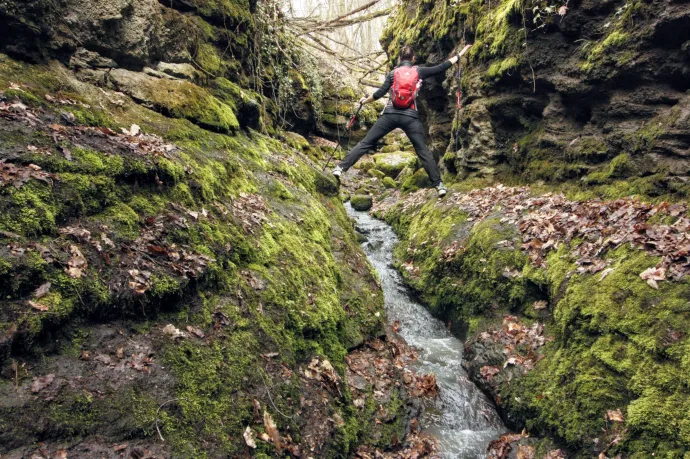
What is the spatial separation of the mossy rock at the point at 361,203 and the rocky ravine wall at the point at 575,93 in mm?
4169

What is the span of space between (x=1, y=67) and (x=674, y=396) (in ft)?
24.3

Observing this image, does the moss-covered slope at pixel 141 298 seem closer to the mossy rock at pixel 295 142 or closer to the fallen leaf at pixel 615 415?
the fallen leaf at pixel 615 415

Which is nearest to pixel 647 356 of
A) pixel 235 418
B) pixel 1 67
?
pixel 235 418

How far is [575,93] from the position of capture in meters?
8.13

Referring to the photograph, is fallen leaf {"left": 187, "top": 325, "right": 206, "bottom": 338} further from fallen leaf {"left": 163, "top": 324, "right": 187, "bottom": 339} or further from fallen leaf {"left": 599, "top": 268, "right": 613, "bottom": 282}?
fallen leaf {"left": 599, "top": 268, "right": 613, "bottom": 282}

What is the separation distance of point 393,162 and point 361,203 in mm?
5740

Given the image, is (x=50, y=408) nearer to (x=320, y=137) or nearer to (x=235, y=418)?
(x=235, y=418)

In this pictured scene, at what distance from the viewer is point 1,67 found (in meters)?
4.09

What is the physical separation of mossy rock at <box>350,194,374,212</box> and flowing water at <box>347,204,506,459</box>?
6504 millimetres

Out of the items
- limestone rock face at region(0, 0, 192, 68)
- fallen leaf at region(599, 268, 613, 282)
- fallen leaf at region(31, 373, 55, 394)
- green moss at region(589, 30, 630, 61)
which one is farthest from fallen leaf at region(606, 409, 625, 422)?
limestone rock face at region(0, 0, 192, 68)

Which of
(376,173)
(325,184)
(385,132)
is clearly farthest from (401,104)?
(376,173)

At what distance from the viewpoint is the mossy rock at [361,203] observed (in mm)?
16039

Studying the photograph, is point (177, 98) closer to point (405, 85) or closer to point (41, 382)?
point (405, 85)

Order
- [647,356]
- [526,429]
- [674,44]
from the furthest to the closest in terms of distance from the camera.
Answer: [674,44] → [526,429] → [647,356]
